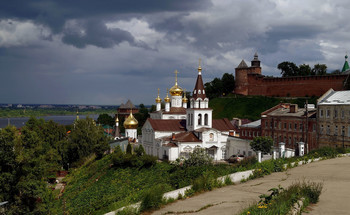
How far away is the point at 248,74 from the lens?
73.6 metres

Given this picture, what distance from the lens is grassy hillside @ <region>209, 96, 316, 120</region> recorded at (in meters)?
63.3

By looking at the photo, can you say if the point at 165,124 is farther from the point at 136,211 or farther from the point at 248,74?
the point at 248,74

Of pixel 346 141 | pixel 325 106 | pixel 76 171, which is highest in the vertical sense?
pixel 325 106

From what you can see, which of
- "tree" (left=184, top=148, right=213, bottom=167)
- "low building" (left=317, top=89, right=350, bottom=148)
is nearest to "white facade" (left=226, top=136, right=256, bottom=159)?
"low building" (left=317, top=89, right=350, bottom=148)

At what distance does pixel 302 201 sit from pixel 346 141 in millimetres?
23595

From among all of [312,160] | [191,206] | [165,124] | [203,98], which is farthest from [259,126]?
[191,206]

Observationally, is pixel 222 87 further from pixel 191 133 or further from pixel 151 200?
pixel 151 200

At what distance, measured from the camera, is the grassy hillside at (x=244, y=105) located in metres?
63.3

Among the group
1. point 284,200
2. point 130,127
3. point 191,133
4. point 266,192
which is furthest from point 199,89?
point 284,200

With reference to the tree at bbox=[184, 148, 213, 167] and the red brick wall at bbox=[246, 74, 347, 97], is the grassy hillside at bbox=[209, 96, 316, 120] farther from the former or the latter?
the tree at bbox=[184, 148, 213, 167]

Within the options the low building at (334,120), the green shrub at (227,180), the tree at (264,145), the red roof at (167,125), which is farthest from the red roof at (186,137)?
the green shrub at (227,180)

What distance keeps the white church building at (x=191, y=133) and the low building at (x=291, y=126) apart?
13.9 feet

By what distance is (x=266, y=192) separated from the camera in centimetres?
930

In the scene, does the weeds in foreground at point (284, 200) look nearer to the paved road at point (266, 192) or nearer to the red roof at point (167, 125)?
the paved road at point (266, 192)
